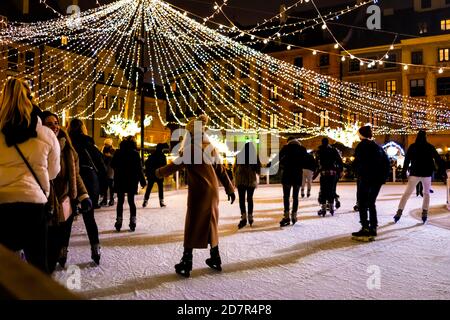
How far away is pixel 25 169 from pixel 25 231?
0.41 meters

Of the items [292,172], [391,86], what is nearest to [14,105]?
[292,172]

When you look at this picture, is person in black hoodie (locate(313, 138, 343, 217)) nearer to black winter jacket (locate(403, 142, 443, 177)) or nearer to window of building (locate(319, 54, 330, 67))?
black winter jacket (locate(403, 142, 443, 177))

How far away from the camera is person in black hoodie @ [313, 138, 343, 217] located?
866 cm

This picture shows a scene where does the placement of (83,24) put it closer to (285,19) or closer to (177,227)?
(177,227)

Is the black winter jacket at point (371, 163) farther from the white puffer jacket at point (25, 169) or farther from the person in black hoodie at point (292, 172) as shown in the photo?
the white puffer jacket at point (25, 169)

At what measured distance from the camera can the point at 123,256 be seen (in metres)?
5.17

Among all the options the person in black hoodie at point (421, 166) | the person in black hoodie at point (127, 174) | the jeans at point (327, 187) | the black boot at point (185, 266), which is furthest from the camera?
the jeans at point (327, 187)

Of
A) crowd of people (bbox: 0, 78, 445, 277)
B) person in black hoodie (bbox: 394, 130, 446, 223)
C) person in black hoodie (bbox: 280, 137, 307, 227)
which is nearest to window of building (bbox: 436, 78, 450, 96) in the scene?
crowd of people (bbox: 0, 78, 445, 277)

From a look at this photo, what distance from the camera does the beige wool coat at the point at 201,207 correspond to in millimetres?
4320

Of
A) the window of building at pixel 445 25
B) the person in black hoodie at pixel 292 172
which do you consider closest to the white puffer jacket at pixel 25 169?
the person in black hoodie at pixel 292 172

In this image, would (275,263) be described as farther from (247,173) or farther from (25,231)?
(25,231)

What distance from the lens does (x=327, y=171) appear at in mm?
8695

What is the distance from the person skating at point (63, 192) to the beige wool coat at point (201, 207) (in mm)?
895
